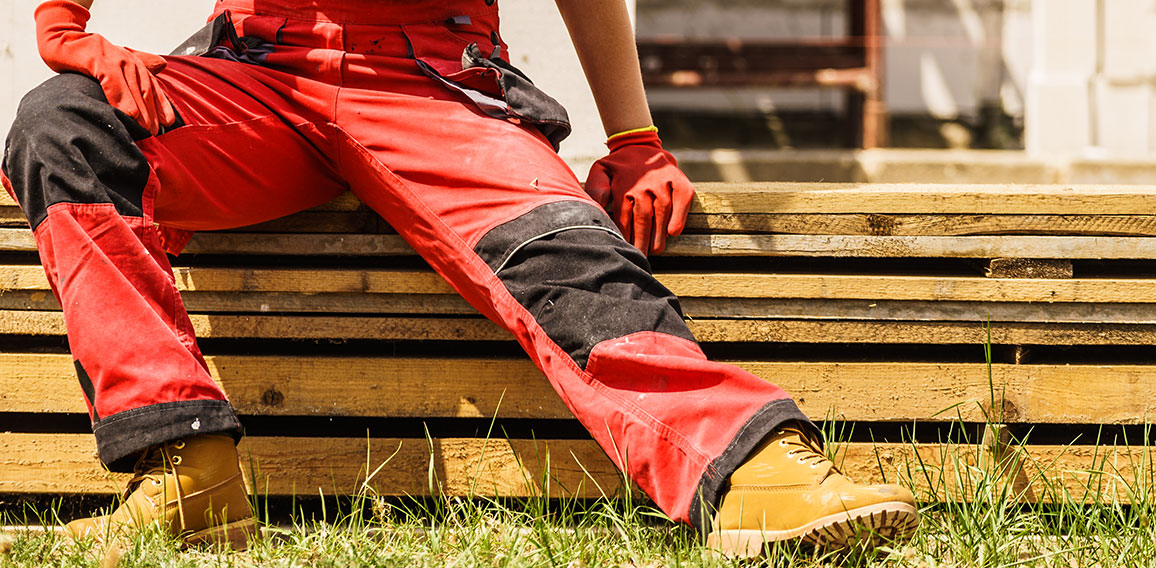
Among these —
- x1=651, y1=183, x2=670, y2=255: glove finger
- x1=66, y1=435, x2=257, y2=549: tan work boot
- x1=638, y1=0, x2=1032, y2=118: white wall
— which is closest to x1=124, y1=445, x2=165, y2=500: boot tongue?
x1=66, y1=435, x2=257, y2=549: tan work boot

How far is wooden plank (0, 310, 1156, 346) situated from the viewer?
1962mm

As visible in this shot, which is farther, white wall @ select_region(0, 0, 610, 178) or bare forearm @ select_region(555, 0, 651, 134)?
white wall @ select_region(0, 0, 610, 178)

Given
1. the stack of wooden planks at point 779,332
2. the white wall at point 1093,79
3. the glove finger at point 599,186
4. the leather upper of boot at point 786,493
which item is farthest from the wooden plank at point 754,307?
the white wall at point 1093,79

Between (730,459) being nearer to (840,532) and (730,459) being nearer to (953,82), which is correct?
A: (840,532)

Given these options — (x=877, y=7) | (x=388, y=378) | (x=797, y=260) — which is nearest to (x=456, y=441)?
(x=388, y=378)

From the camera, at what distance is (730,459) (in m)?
1.54

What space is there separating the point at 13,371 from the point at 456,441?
89 centimetres

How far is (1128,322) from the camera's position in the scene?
1.95 metres

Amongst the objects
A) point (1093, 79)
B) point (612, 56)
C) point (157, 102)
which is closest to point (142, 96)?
point (157, 102)

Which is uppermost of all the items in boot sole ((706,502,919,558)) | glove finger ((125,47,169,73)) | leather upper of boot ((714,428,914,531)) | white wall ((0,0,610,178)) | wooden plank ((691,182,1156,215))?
white wall ((0,0,610,178))

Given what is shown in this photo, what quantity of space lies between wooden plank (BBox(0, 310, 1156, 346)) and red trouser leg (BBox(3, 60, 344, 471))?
254mm

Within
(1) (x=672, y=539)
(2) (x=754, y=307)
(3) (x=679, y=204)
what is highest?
(3) (x=679, y=204)

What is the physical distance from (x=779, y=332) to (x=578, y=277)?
0.50 m

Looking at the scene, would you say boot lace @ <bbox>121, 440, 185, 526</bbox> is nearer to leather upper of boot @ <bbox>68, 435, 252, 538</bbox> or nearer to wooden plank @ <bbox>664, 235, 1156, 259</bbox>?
leather upper of boot @ <bbox>68, 435, 252, 538</bbox>
